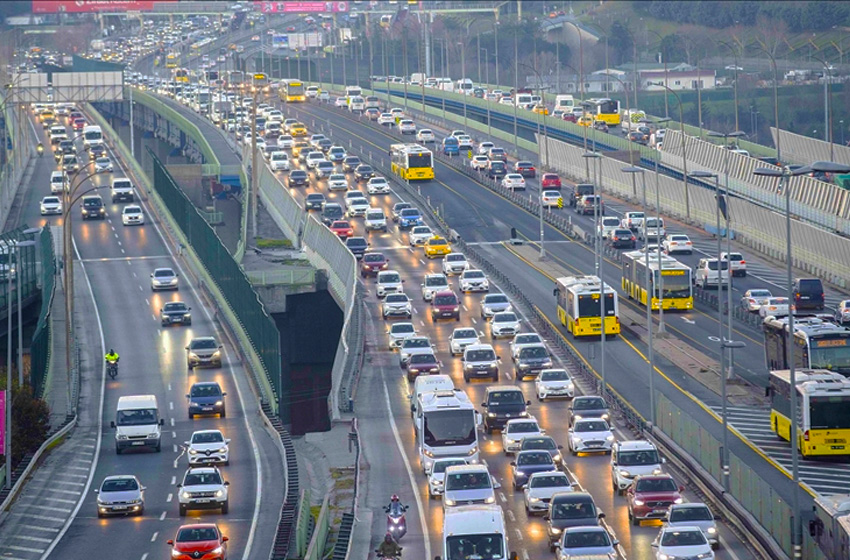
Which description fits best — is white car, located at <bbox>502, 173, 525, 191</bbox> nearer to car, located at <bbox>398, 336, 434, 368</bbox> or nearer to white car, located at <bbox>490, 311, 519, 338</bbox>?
white car, located at <bbox>490, 311, 519, 338</bbox>

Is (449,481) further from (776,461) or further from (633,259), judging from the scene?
(633,259)

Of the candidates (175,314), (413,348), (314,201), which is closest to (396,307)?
(413,348)


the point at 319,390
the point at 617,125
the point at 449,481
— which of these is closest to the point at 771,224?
the point at 319,390

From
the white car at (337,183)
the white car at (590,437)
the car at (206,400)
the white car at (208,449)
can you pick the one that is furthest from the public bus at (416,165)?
the white car at (590,437)

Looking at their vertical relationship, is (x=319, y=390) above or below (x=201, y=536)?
below

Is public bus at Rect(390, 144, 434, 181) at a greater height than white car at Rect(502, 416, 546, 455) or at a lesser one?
greater

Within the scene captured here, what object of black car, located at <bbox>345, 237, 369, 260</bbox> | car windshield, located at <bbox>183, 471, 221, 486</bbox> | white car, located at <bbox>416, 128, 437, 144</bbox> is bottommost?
car windshield, located at <bbox>183, 471, 221, 486</bbox>

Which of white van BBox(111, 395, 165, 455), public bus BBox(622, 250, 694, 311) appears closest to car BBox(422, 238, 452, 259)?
public bus BBox(622, 250, 694, 311)

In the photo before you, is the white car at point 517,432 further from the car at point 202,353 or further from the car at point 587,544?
the car at point 202,353
